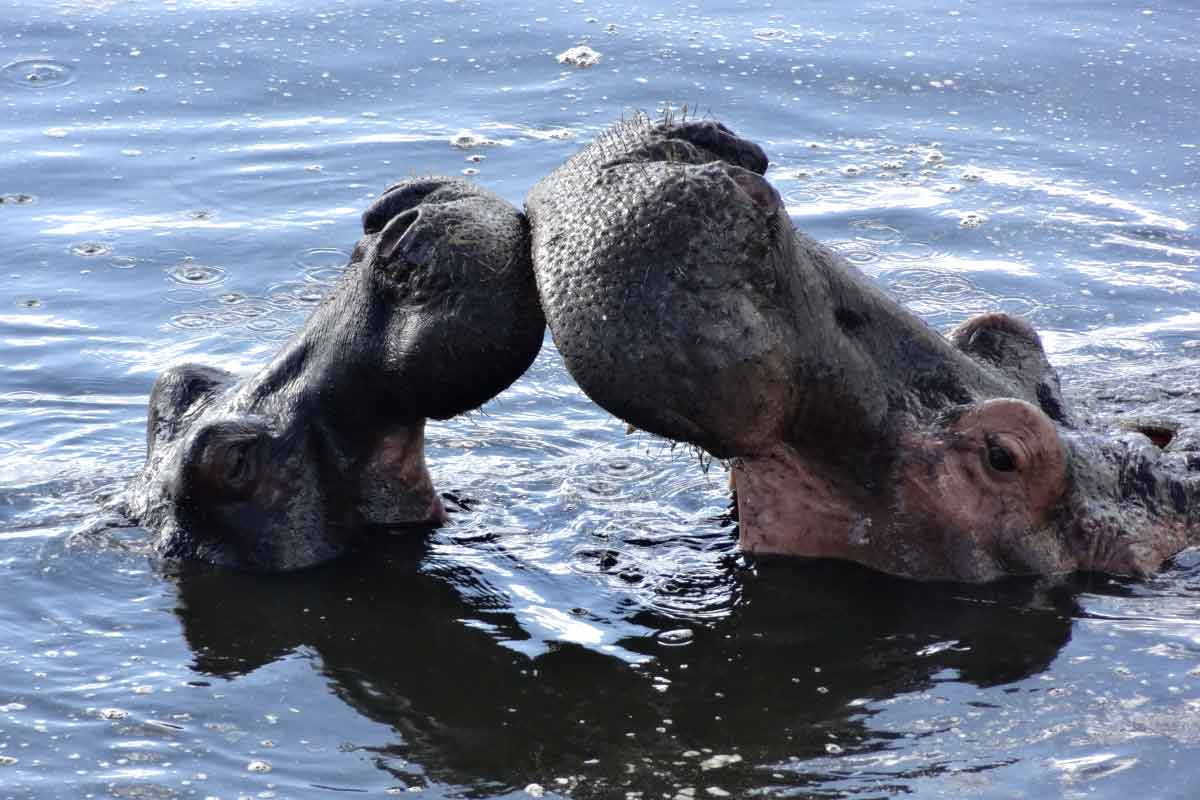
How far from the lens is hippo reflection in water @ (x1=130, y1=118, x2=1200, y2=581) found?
435 cm

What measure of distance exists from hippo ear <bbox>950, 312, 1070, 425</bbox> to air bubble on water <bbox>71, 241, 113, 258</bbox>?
5.32 meters

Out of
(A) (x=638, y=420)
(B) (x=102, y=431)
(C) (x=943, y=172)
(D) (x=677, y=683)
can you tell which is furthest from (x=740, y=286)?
(C) (x=943, y=172)

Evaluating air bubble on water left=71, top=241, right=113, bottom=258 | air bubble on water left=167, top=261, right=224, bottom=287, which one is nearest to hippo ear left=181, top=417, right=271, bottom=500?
air bubble on water left=167, top=261, right=224, bottom=287

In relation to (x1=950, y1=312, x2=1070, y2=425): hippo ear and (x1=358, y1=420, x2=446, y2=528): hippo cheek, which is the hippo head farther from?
(x1=950, y1=312, x2=1070, y2=425): hippo ear

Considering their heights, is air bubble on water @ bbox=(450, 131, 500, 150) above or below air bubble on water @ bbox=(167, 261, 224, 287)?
above

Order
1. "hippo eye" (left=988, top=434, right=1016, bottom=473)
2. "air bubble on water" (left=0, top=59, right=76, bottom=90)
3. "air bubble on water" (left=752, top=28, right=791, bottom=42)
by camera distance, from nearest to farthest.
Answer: "hippo eye" (left=988, top=434, right=1016, bottom=473) → "air bubble on water" (left=0, top=59, right=76, bottom=90) → "air bubble on water" (left=752, top=28, right=791, bottom=42)

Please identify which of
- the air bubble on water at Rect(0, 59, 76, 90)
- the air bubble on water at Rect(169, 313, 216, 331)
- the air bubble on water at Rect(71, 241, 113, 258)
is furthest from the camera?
the air bubble on water at Rect(0, 59, 76, 90)

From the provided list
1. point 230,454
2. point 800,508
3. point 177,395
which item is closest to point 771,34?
point 177,395

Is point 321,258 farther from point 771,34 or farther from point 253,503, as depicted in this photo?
point 771,34

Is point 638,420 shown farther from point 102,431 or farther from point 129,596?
point 102,431

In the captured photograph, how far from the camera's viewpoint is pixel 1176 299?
28.9ft

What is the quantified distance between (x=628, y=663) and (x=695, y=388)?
38.6 inches

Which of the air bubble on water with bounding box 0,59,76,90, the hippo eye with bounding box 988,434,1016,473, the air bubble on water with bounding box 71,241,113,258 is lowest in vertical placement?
the air bubble on water with bounding box 71,241,113,258

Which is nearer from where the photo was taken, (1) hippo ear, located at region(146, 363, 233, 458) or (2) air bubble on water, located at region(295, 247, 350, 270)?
(1) hippo ear, located at region(146, 363, 233, 458)
